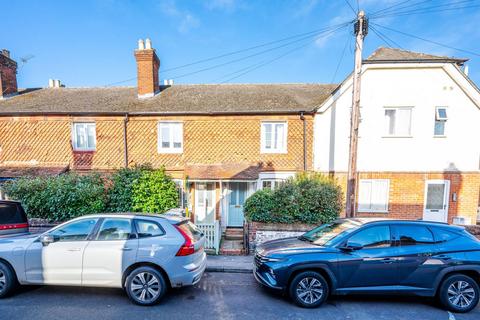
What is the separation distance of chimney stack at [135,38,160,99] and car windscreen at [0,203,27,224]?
7444 millimetres

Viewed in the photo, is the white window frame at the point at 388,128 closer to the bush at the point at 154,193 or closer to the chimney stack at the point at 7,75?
the bush at the point at 154,193

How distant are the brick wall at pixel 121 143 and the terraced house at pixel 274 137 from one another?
1.9 inches

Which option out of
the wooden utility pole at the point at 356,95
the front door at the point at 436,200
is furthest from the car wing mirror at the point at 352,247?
the front door at the point at 436,200

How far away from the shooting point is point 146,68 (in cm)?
1131

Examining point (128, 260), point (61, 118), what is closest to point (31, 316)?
point (128, 260)

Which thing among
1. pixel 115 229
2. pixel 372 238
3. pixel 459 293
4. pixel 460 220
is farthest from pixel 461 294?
pixel 115 229

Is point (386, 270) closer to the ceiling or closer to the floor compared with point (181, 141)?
closer to the floor

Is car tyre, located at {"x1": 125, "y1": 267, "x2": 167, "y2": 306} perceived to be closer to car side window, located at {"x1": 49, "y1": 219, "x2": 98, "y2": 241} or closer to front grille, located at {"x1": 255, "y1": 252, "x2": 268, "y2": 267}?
car side window, located at {"x1": 49, "y1": 219, "x2": 98, "y2": 241}

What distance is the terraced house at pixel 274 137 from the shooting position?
928 centimetres

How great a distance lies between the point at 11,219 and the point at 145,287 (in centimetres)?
461

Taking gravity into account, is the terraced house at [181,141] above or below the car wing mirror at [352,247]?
above

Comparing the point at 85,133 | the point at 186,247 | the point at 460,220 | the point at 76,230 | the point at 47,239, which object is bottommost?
the point at 460,220

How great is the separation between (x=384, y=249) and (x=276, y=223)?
10.7 feet

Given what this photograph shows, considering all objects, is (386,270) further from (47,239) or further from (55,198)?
(55,198)
